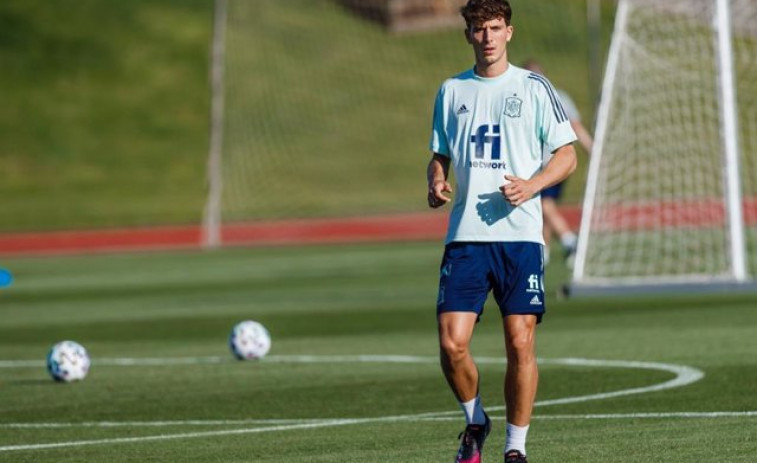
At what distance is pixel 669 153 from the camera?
28.3 metres

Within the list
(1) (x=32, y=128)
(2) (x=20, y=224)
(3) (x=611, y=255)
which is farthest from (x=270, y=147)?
(3) (x=611, y=255)

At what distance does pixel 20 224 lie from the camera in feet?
164

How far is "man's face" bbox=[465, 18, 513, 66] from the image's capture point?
8820mm

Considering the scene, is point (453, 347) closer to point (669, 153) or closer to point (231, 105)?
point (669, 153)

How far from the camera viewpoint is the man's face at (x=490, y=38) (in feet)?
28.9

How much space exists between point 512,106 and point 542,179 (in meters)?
0.40

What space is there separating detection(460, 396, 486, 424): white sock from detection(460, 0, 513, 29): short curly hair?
183cm

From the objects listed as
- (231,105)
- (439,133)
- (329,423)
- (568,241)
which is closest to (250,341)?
(329,423)

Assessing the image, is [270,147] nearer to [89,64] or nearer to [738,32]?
[89,64]

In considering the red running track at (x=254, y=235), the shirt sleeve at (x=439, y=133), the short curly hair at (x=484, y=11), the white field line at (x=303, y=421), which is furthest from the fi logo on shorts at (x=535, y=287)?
the red running track at (x=254, y=235)

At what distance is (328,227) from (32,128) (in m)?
22.6

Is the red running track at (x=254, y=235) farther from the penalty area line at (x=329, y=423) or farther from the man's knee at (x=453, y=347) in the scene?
the man's knee at (x=453, y=347)

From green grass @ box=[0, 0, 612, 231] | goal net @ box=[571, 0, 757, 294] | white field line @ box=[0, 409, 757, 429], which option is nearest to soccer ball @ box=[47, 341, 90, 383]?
white field line @ box=[0, 409, 757, 429]

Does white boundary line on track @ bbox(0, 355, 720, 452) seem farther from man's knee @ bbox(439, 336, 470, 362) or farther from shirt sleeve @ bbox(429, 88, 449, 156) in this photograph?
shirt sleeve @ bbox(429, 88, 449, 156)
